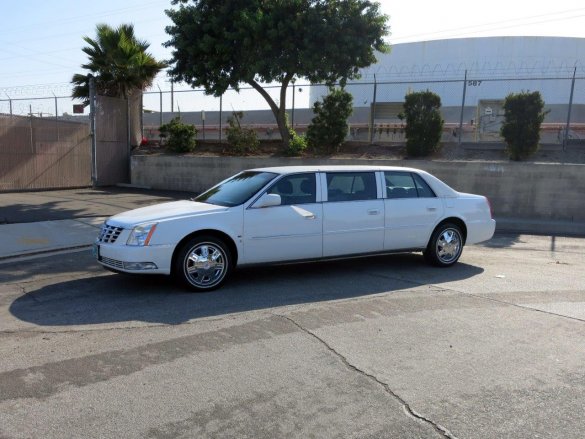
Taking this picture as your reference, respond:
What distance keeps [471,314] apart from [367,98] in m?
29.5

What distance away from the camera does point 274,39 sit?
1588 centimetres

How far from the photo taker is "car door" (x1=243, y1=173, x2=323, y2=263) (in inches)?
267

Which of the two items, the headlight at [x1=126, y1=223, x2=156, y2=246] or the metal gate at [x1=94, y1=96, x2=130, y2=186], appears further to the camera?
the metal gate at [x1=94, y1=96, x2=130, y2=186]

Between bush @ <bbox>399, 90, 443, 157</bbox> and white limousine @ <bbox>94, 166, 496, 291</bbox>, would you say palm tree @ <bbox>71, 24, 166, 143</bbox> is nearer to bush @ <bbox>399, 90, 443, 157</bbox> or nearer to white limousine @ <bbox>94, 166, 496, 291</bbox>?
bush @ <bbox>399, 90, 443, 157</bbox>

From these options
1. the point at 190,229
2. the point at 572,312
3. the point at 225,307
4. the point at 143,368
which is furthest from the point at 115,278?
the point at 572,312

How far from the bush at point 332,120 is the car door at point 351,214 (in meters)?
10.9

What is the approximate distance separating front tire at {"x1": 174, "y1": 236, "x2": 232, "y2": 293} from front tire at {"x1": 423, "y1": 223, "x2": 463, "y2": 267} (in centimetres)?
325

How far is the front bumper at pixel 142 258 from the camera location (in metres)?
6.20

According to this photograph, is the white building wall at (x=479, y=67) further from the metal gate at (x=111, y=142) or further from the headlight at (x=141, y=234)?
the headlight at (x=141, y=234)

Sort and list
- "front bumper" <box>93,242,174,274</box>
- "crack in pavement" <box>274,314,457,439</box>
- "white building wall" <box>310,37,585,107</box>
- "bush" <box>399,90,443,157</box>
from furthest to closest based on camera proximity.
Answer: "white building wall" <box>310,37,585,107</box>, "bush" <box>399,90,443,157</box>, "front bumper" <box>93,242,174,274</box>, "crack in pavement" <box>274,314,457,439</box>

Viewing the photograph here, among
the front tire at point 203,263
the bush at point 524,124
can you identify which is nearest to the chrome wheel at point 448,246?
the front tire at point 203,263

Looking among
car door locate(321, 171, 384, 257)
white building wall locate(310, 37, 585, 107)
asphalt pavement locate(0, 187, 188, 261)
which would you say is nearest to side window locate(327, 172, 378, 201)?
car door locate(321, 171, 384, 257)

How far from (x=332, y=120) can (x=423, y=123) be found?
124 inches

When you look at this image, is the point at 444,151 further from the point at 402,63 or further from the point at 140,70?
the point at 402,63
